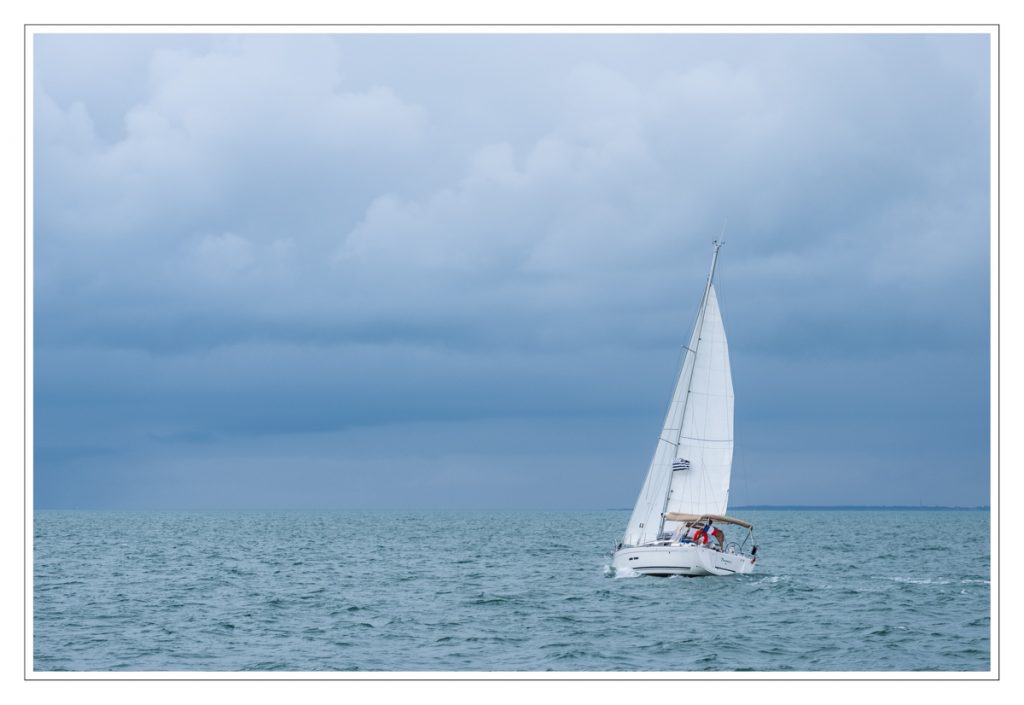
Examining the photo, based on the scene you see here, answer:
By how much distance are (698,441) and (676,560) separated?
562 cm

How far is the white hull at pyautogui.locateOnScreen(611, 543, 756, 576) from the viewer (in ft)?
149

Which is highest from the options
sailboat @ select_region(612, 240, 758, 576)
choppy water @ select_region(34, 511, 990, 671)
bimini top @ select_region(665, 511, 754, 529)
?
sailboat @ select_region(612, 240, 758, 576)

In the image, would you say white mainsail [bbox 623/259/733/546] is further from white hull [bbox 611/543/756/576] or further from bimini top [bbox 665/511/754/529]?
white hull [bbox 611/543/756/576]

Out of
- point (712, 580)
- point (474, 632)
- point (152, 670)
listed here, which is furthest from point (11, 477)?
point (712, 580)

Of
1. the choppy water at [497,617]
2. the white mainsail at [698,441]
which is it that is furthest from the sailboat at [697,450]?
the choppy water at [497,617]

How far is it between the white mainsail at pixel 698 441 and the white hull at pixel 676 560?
1825 millimetres

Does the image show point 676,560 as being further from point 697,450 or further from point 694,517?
point 697,450

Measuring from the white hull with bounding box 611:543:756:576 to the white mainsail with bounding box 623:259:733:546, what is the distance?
71.8 inches

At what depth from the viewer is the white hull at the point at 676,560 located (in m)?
45.3

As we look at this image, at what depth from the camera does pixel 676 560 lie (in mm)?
45438

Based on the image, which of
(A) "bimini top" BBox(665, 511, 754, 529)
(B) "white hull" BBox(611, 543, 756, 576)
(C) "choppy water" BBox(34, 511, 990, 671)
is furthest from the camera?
(A) "bimini top" BBox(665, 511, 754, 529)

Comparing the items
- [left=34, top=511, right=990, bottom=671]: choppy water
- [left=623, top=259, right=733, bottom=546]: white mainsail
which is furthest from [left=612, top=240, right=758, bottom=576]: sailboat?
[left=34, top=511, right=990, bottom=671]: choppy water

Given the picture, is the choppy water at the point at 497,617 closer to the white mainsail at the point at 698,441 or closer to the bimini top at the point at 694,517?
the bimini top at the point at 694,517

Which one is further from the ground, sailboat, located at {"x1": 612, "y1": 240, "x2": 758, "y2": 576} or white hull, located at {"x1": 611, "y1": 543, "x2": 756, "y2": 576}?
sailboat, located at {"x1": 612, "y1": 240, "x2": 758, "y2": 576}
